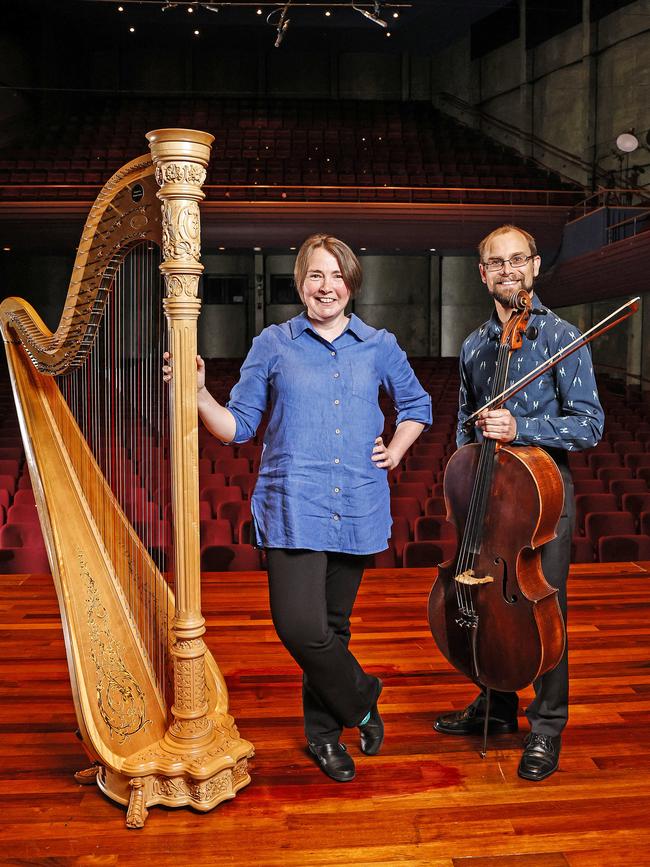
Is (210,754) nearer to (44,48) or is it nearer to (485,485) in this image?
(485,485)

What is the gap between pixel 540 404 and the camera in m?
1.77

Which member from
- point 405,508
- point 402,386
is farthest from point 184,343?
point 405,508

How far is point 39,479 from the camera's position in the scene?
2037 mm

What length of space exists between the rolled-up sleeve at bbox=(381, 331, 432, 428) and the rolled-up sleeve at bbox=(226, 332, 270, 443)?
266 millimetres

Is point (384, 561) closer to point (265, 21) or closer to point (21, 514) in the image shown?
point (21, 514)

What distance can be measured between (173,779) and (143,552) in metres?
0.58

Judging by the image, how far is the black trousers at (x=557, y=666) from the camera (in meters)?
1.75

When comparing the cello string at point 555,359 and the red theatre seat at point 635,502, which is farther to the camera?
the red theatre seat at point 635,502

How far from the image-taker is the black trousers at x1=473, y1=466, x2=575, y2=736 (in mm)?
1747

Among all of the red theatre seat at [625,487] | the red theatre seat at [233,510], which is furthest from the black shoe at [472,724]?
the red theatre seat at [625,487]

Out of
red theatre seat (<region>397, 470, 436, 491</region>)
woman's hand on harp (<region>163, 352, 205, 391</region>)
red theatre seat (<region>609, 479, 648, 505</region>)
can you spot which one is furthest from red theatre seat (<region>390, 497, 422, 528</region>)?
woman's hand on harp (<region>163, 352, 205, 391</region>)

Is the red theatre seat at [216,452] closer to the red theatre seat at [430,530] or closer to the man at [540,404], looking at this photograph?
the red theatre seat at [430,530]

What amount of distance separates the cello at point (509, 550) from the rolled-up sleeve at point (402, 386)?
0.43ft

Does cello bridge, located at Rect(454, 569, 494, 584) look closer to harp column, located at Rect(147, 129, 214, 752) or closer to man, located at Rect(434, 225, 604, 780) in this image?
man, located at Rect(434, 225, 604, 780)
